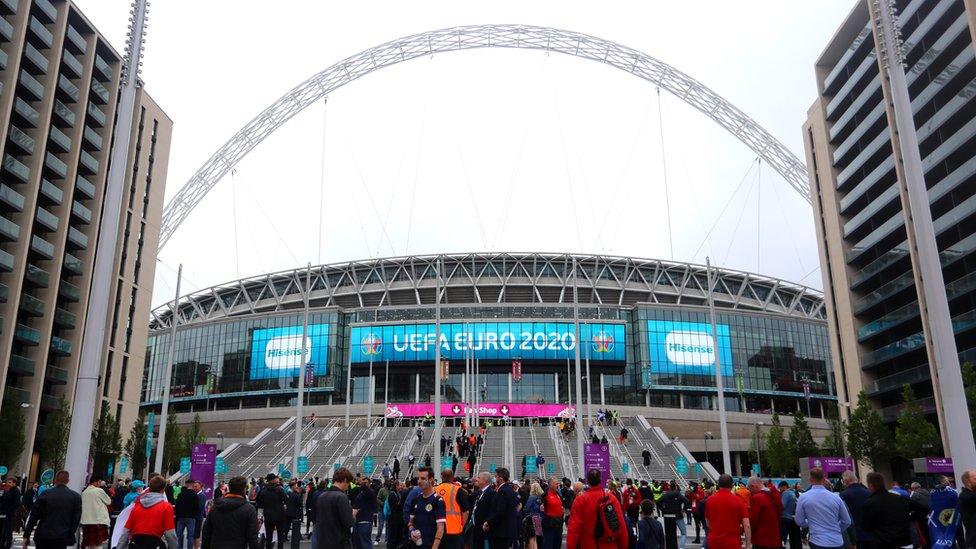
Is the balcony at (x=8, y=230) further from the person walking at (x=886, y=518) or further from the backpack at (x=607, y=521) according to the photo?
the person walking at (x=886, y=518)

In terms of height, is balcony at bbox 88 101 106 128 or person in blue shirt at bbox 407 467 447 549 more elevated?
balcony at bbox 88 101 106 128

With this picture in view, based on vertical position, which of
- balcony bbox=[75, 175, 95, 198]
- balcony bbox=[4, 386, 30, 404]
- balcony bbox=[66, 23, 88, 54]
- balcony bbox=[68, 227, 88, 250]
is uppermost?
balcony bbox=[66, 23, 88, 54]

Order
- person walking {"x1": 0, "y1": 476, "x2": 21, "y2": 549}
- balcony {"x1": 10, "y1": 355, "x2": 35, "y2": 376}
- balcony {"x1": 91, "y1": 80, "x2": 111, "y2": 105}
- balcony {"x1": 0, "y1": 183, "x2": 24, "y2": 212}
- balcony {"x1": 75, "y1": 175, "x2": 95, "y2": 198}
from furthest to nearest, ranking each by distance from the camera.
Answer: balcony {"x1": 91, "y1": 80, "x2": 111, "y2": 105} < balcony {"x1": 75, "y1": 175, "x2": 95, "y2": 198} < balcony {"x1": 10, "y1": 355, "x2": 35, "y2": 376} < balcony {"x1": 0, "y1": 183, "x2": 24, "y2": 212} < person walking {"x1": 0, "y1": 476, "x2": 21, "y2": 549}

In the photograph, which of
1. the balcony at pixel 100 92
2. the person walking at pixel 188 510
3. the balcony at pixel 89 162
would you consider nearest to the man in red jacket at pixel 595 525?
the person walking at pixel 188 510

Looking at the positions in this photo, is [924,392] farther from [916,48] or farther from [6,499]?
[6,499]

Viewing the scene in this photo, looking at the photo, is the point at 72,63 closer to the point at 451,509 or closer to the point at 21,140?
the point at 21,140

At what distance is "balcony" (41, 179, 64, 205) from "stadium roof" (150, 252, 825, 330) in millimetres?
45981

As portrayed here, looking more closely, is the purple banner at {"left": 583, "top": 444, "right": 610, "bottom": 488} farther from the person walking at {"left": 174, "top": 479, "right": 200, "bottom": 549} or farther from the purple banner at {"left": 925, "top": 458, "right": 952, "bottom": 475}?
the person walking at {"left": 174, "top": 479, "right": 200, "bottom": 549}

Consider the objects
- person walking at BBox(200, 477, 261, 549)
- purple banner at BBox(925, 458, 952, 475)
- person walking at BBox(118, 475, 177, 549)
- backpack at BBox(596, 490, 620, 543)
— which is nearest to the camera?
person walking at BBox(200, 477, 261, 549)

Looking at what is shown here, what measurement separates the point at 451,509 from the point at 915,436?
2125 inches

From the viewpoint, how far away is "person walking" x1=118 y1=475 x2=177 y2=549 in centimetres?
1122

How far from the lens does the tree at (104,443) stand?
6375 centimetres

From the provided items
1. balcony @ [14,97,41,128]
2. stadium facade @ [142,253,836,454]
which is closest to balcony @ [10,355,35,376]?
balcony @ [14,97,41,128]

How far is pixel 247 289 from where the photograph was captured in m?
126
